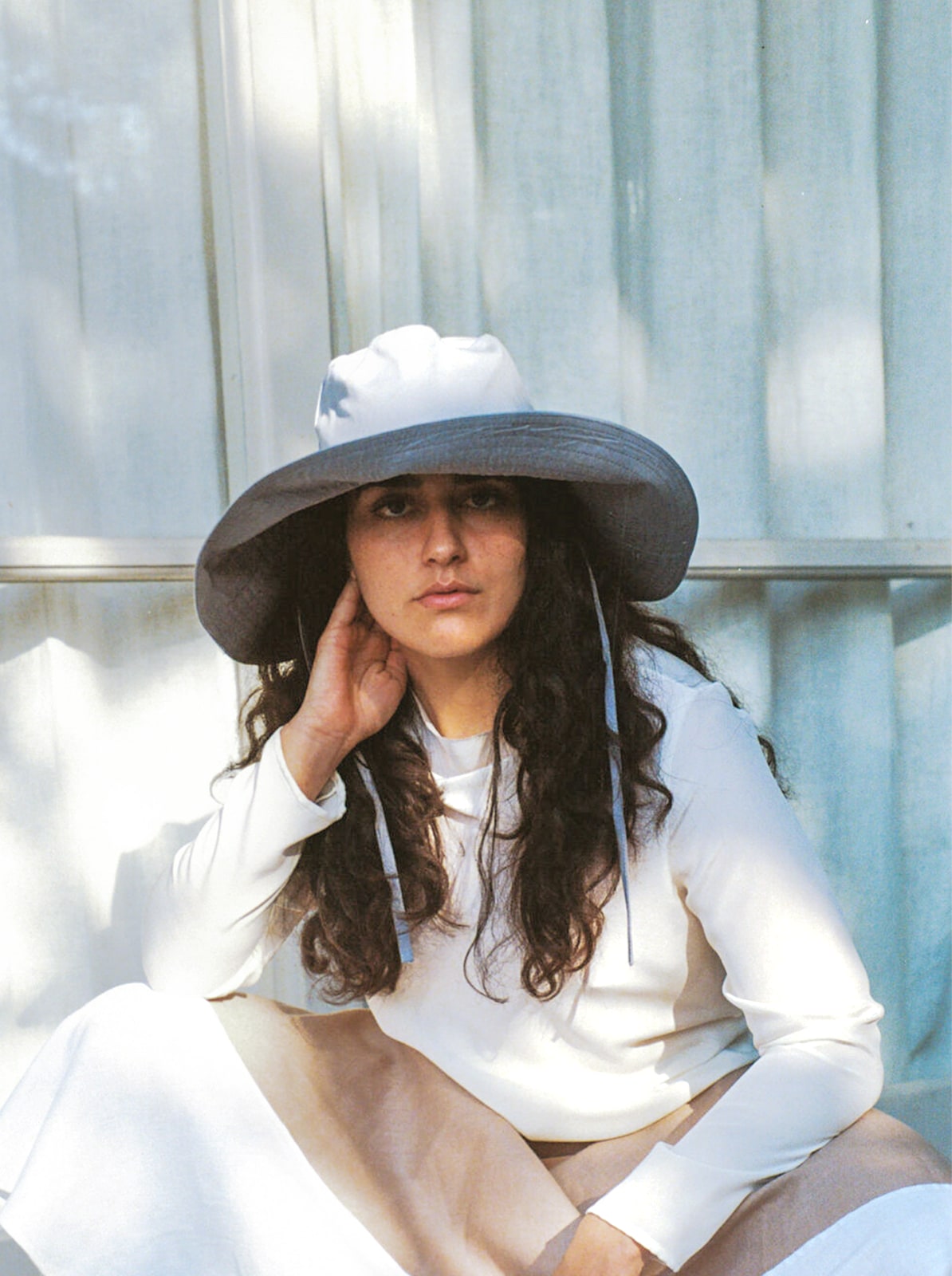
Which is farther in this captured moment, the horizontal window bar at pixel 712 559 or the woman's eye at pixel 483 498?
the horizontal window bar at pixel 712 559

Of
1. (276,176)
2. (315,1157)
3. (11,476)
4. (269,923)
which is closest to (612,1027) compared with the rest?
(315,1157)

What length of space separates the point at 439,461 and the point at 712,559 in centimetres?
95

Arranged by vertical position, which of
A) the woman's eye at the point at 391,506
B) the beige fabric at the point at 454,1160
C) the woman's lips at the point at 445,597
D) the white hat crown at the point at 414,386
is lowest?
the beige fabric at the point at 454,1160

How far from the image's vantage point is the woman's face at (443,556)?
4.67ft

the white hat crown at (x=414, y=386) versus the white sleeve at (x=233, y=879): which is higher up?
the white hat crown at (x=414, y=386)

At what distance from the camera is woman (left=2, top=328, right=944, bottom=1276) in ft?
4.30

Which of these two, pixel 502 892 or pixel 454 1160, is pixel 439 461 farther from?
pixel 454 1160

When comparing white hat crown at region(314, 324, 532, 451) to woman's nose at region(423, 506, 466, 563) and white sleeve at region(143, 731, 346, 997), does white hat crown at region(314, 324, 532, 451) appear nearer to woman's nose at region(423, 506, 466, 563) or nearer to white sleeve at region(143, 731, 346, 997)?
woman's nose at region(423, 506, 466, 563)

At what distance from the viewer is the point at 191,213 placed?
2.09 meters

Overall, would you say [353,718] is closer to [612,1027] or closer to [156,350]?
[612,1027]

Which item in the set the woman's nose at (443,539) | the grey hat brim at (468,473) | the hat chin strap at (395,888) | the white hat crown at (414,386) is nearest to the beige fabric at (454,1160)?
the hat chin strap at (395,888)

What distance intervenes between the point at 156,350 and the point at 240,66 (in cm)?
45

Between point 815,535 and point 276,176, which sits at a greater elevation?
point 276,176

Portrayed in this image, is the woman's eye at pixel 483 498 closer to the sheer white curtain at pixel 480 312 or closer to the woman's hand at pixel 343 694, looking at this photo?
the woman's hand at pixel 343 694
